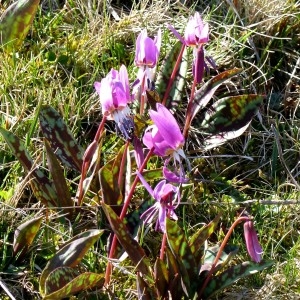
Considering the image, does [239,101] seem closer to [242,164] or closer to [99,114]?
[242,164]

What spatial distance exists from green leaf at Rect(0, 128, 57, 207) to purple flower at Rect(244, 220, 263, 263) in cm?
68

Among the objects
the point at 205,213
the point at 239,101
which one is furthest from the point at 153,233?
the point at 239,101

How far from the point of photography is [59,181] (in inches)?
83.3

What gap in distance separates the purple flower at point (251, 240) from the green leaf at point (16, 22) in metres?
1.30

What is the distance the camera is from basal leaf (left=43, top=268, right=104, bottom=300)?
69.6 inches

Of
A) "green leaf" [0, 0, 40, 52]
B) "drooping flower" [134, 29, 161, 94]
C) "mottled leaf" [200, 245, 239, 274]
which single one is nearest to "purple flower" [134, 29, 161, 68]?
"drooping flower" [134, 29, 161, 94]

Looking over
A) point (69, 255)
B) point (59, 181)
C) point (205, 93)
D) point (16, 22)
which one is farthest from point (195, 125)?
point (69, 255)

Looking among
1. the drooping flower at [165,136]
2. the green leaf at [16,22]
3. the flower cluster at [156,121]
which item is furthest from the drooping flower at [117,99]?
the green leaf at [16,22]

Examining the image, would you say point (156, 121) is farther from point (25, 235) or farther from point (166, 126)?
point (25, 235)

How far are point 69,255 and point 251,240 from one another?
0.48m

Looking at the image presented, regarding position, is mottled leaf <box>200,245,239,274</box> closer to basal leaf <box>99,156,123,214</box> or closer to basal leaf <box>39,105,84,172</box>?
basal leaf <box>99,156,123,214</box>

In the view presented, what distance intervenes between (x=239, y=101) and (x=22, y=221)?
0.85 m

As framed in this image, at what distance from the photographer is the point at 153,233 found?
2.17 metres

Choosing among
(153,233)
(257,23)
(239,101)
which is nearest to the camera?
(153,233)
